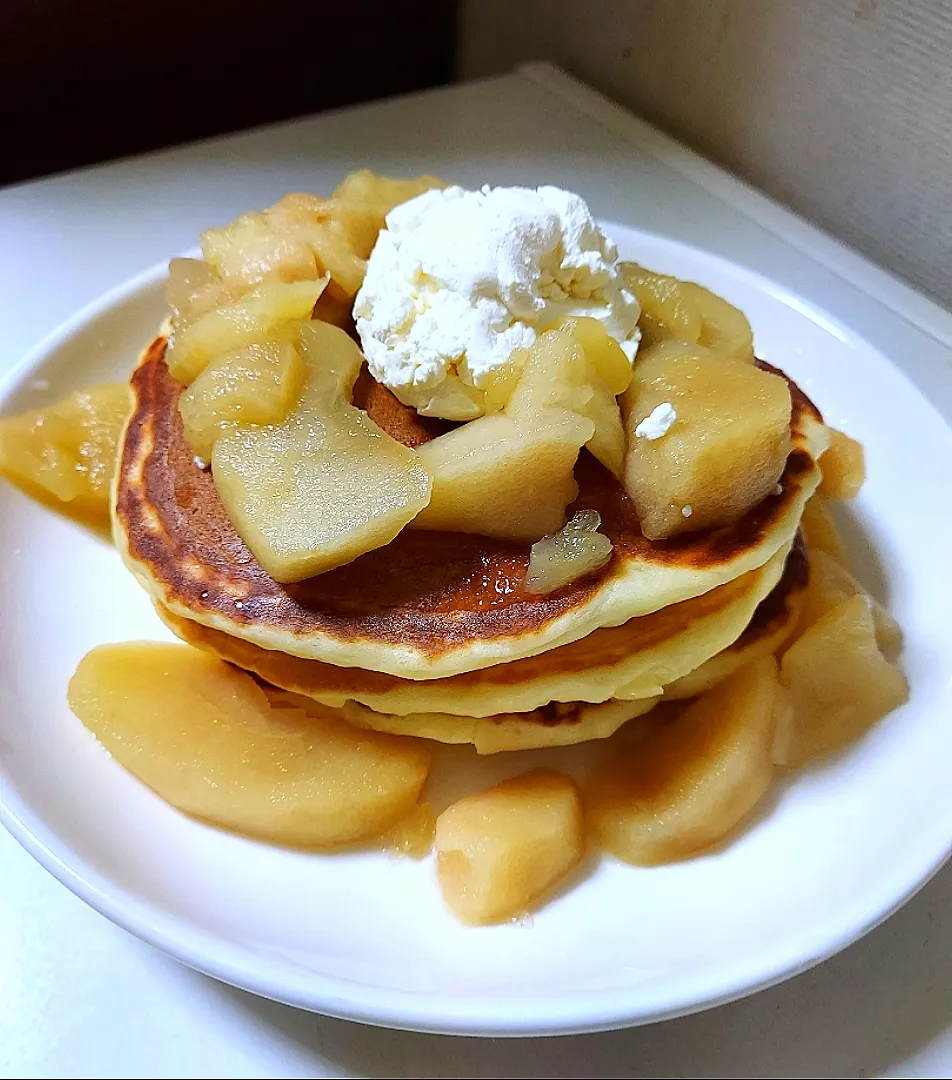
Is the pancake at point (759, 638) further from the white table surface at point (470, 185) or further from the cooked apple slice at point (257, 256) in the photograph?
the cooked apple slice at point (257, 256)

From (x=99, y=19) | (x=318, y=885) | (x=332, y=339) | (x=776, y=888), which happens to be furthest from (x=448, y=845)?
(x=99, y=19)

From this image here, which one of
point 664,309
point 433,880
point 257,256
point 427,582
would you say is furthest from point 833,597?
point 257,256

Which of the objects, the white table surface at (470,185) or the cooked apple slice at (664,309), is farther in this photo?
the cooked apple slice at (664,309)

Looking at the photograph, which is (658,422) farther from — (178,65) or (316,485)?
(178,65)

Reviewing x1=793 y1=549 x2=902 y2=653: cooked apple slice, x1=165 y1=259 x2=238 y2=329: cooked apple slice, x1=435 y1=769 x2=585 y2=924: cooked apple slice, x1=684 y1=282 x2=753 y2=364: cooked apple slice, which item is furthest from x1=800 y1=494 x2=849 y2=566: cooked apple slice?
x1=165 y1=259 x2=238 y2=329: cooked apple slice

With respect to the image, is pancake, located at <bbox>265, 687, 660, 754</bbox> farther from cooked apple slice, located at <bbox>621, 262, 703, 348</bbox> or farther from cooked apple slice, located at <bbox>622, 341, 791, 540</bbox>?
cooked apple slice, located at <bbox>621, 262, 703, 348</bbox>

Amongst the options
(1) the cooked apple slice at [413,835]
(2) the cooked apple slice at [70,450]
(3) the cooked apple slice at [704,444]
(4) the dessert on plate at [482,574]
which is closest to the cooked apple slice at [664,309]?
(4) the dessert on plate at [482,574]
